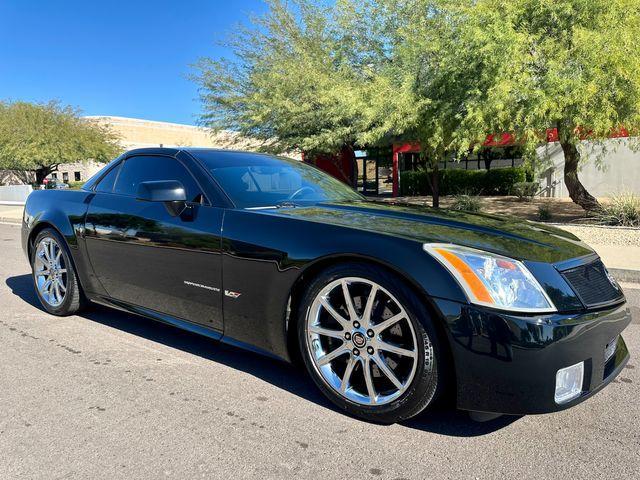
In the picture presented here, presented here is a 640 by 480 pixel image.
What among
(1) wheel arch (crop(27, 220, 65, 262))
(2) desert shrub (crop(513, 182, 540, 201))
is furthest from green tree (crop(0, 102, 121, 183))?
(1) wheel arch (crop(27, 220, 65, 262))

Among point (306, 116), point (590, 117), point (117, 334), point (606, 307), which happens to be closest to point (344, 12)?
point (306, 116)

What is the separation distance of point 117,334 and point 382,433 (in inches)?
104

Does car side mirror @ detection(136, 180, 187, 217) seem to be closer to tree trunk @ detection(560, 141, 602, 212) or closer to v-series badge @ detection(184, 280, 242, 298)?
v-series badge @ detection(184, 280, 242, 298)

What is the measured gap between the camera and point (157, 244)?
142 inches

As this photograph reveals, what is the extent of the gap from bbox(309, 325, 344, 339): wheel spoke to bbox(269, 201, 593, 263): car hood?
584 mm

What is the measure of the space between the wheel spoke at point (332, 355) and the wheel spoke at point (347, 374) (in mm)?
62

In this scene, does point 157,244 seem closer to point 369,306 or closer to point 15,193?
point 369,306

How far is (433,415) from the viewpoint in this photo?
2863 millimetres

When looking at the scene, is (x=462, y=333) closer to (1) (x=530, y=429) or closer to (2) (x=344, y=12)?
(1) (x=530, y=429)

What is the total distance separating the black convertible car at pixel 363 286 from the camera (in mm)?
2342

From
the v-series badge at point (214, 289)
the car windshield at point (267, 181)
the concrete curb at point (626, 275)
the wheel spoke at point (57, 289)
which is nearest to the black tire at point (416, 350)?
the v-series badge at point (214, 289)

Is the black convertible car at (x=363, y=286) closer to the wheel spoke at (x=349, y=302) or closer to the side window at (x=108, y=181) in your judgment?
the wheel spoke at (x=349, y=302)

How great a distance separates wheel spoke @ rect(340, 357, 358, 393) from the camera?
9.14 feet

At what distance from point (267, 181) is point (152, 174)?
968 millimetres
